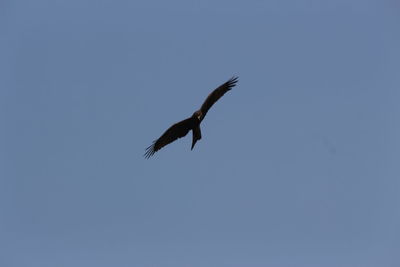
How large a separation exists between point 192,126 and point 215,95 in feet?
4.12

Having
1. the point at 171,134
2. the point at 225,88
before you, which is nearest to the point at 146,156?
the point at 171,134

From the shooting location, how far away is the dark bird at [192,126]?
26.5 meters

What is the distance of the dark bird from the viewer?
2647 centimetres

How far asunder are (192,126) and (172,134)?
866 mm

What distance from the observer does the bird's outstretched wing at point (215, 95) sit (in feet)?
86.8

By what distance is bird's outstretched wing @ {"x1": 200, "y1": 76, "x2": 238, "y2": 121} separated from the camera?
2647 centimetres

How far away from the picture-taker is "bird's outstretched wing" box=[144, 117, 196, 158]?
2664 centimetres

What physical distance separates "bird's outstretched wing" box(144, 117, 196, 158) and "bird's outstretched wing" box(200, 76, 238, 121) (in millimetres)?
457

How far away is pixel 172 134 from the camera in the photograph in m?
27.3

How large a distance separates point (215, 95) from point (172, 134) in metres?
1.98

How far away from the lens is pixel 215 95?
2673 cm

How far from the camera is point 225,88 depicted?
2691cm

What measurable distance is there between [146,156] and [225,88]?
11.5ft

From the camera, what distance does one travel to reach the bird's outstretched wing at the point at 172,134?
26.6 metres
